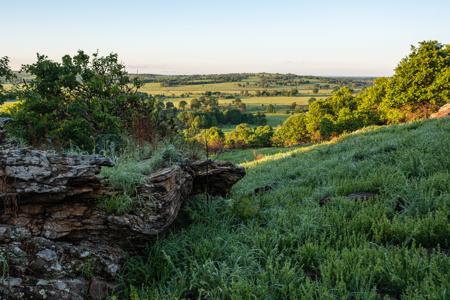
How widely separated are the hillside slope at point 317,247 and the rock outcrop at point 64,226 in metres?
0.41

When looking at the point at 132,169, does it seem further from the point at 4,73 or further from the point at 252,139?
the point at 252,139

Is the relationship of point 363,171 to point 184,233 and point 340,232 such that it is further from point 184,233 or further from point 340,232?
point 184,233

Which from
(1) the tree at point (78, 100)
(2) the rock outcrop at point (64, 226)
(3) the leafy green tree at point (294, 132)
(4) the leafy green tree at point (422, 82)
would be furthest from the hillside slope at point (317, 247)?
(3) the leafy green tree at point (294, 132)

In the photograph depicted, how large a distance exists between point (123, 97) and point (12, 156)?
33.0ft

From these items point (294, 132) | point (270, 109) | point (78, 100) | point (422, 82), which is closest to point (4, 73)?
point (78, 100)

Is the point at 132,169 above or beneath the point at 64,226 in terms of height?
above

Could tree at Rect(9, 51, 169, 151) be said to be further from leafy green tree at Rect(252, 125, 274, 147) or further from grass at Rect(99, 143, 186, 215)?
leafy green tree at Rect(252, 125, 274, 147)

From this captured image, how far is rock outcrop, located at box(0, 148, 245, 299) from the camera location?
416 centimetres

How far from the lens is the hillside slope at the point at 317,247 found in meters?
4.20

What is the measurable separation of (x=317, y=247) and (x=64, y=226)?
143 inches

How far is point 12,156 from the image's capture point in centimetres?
476

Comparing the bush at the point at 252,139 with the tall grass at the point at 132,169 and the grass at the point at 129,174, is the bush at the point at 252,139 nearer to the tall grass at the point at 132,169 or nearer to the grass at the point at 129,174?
the tall grass at the point at 132,169

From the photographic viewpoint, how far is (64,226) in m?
4.77

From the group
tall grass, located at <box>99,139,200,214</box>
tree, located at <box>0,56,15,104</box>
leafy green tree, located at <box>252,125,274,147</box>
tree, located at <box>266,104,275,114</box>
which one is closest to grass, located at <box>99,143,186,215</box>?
tall grass, located at <box>99,139,200,214</box>
